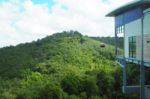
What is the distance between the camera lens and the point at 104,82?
4328 cm

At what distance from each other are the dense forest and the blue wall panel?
35.7ft

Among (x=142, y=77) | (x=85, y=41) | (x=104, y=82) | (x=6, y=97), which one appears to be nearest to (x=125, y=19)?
(x=142, y=77)

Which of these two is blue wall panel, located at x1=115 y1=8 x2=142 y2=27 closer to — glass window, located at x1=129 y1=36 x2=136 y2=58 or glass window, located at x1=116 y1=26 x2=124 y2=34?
glass window, located at x1=116 y1=26 x2=124 y2=34

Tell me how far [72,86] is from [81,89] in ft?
3.09

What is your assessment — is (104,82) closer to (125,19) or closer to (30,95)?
(30,95)

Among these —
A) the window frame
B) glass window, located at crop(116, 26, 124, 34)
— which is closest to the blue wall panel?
glass window, located at crop(116, 26, 124, 34)

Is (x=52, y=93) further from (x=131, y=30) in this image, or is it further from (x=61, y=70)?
(x=131, y=30)

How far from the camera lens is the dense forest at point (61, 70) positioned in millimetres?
42594

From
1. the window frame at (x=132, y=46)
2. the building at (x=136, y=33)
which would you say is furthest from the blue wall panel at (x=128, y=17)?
the window frame at (x=132, y=46)

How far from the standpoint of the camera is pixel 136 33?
2545cm

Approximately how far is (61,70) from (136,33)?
30345 mm

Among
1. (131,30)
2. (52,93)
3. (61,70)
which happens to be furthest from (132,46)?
(61,70)

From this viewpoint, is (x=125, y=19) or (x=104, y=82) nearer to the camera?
(x=125, y=19)

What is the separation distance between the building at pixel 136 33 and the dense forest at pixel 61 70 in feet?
37.5
